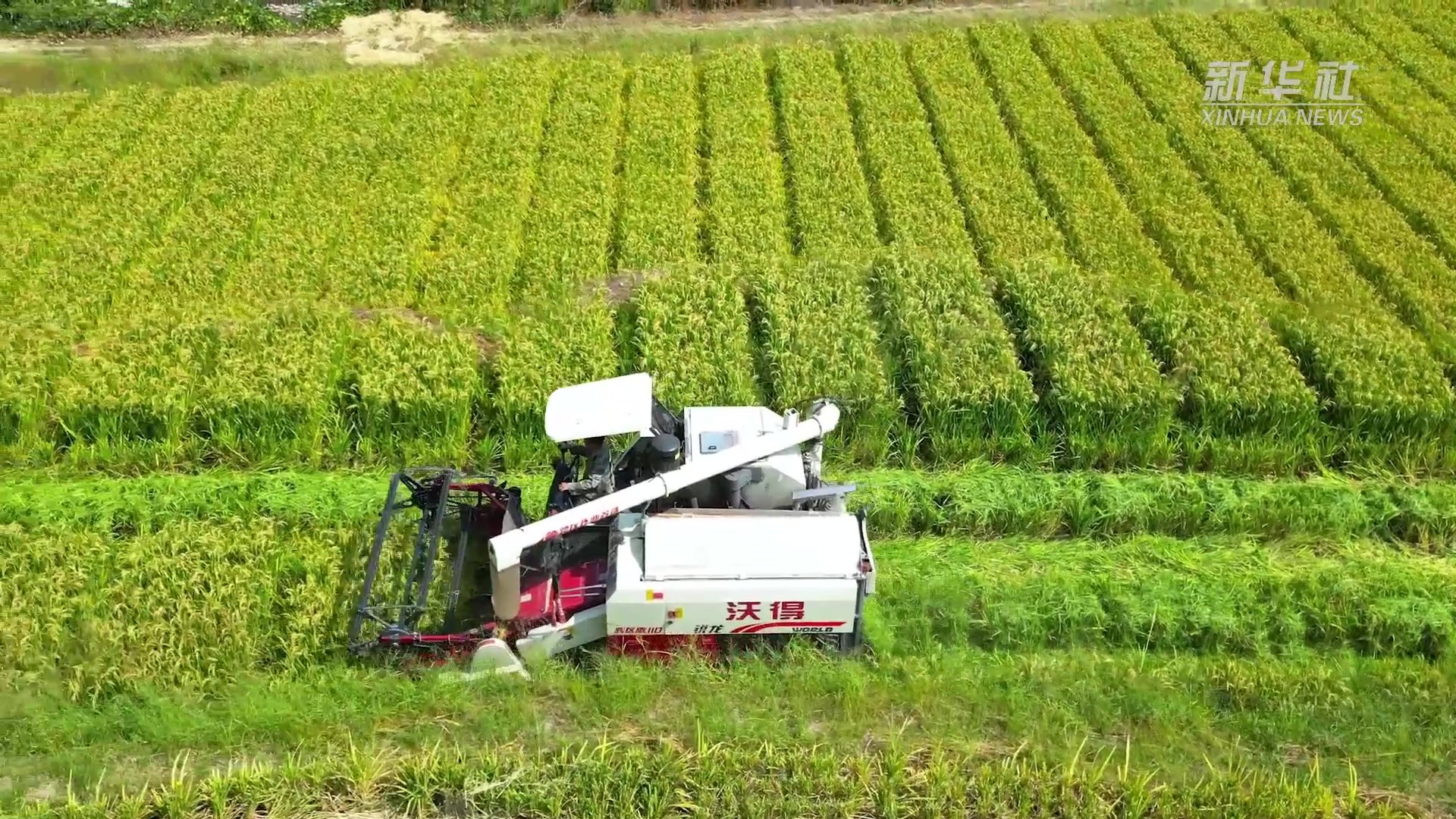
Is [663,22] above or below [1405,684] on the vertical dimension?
above

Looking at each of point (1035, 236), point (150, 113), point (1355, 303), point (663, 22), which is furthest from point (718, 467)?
point (663, 22)

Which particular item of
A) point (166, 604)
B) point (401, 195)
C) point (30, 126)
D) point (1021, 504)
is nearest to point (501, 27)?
point (401, 195)

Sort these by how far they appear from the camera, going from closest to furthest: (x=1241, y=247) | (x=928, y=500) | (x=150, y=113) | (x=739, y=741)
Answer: (x=739, y=741)
(x=928, y=500)
(x=1241, y=247)
(x=150, y=113)

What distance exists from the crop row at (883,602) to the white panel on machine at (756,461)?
144 centimetres

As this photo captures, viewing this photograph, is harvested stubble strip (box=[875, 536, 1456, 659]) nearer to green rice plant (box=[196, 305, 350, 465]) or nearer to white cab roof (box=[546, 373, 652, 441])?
white cab roof (box=[546, 373, 652, 441])

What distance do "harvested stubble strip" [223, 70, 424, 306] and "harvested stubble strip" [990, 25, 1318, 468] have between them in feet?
34.6

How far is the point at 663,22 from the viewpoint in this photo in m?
21.8

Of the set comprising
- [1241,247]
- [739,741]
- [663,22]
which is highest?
[663,22]

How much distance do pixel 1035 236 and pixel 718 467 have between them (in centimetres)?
804

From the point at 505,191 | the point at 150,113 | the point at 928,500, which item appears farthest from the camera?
the point at 150,113

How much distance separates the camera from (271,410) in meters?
11.3

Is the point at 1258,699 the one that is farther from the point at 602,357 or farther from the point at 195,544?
the point at 195,544

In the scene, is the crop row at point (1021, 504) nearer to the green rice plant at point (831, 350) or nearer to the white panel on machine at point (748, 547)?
the green rice plant at point (831, 350)

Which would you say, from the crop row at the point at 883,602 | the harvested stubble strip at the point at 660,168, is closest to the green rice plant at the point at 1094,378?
the crop row at the point at 883,602
